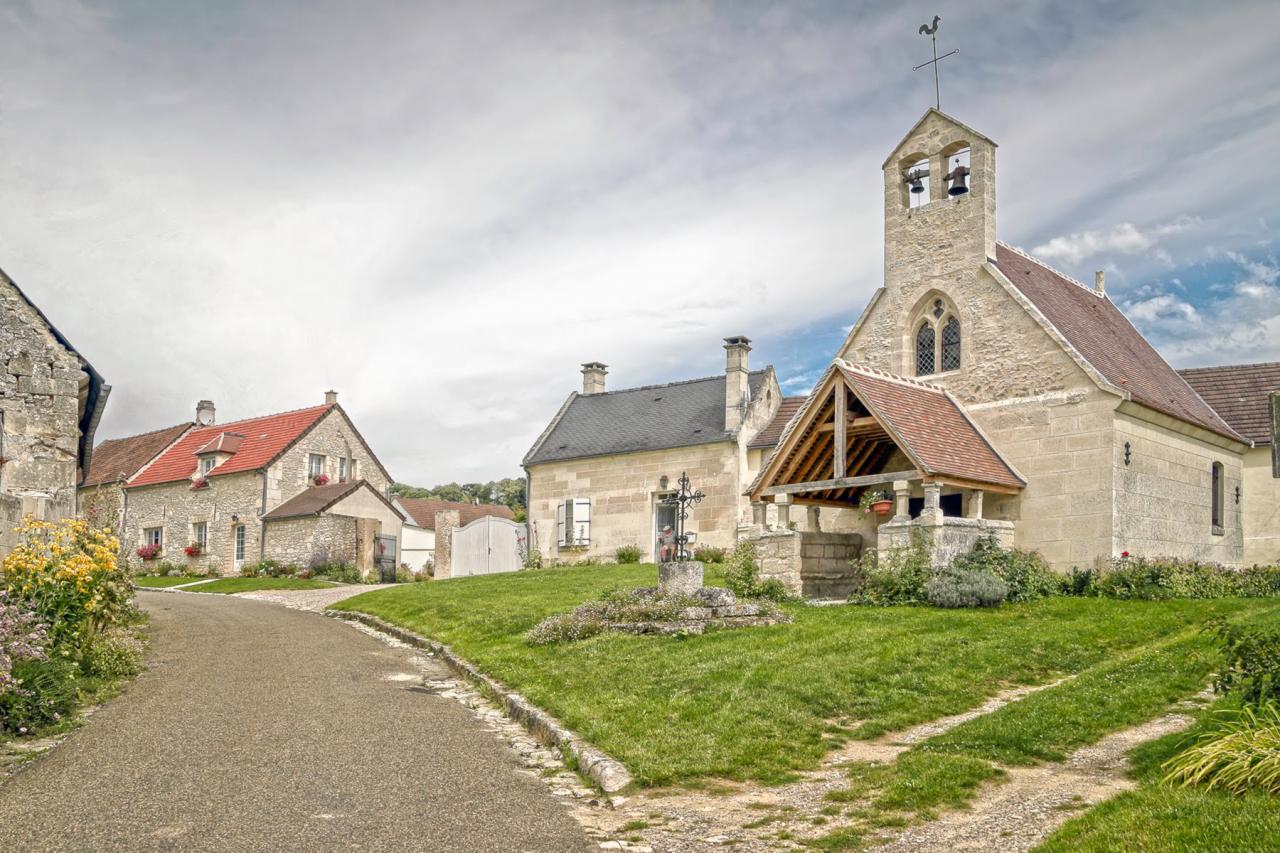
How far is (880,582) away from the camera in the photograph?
17156mm

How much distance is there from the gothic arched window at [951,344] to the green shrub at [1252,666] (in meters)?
14.1

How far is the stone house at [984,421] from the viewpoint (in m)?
18.9

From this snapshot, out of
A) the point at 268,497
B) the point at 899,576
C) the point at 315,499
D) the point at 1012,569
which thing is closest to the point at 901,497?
the point at 899,576

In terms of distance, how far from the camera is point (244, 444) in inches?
1543

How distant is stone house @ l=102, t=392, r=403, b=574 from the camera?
34750 mm

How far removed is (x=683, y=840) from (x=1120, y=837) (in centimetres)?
262

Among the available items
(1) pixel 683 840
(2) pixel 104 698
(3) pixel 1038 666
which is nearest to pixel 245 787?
(1) pixel 683 840

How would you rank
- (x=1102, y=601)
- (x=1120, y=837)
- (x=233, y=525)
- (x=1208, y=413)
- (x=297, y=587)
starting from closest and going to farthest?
(x=1120, y=837), (x=1102, y=601), (x=1208, y=413), (x=297, y=587), (x=233, y=525)

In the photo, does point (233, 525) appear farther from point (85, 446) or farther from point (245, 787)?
point (245, 787)

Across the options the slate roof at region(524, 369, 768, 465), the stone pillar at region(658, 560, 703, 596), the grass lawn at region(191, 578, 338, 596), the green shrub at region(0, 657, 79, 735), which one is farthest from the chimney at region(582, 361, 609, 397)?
the green shrub at region(0, 657, 79, 735)

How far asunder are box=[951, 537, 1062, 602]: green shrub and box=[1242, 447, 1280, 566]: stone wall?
772cm

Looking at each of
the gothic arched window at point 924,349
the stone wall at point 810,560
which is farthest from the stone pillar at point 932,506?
the gothic arched window at point 924,349

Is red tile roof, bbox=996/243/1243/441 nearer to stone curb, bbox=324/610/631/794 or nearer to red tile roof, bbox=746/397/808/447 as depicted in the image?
red tile roof, bbox=746/397/808/447

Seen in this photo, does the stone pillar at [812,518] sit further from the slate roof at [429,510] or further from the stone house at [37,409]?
the slate roof at [429,510]
